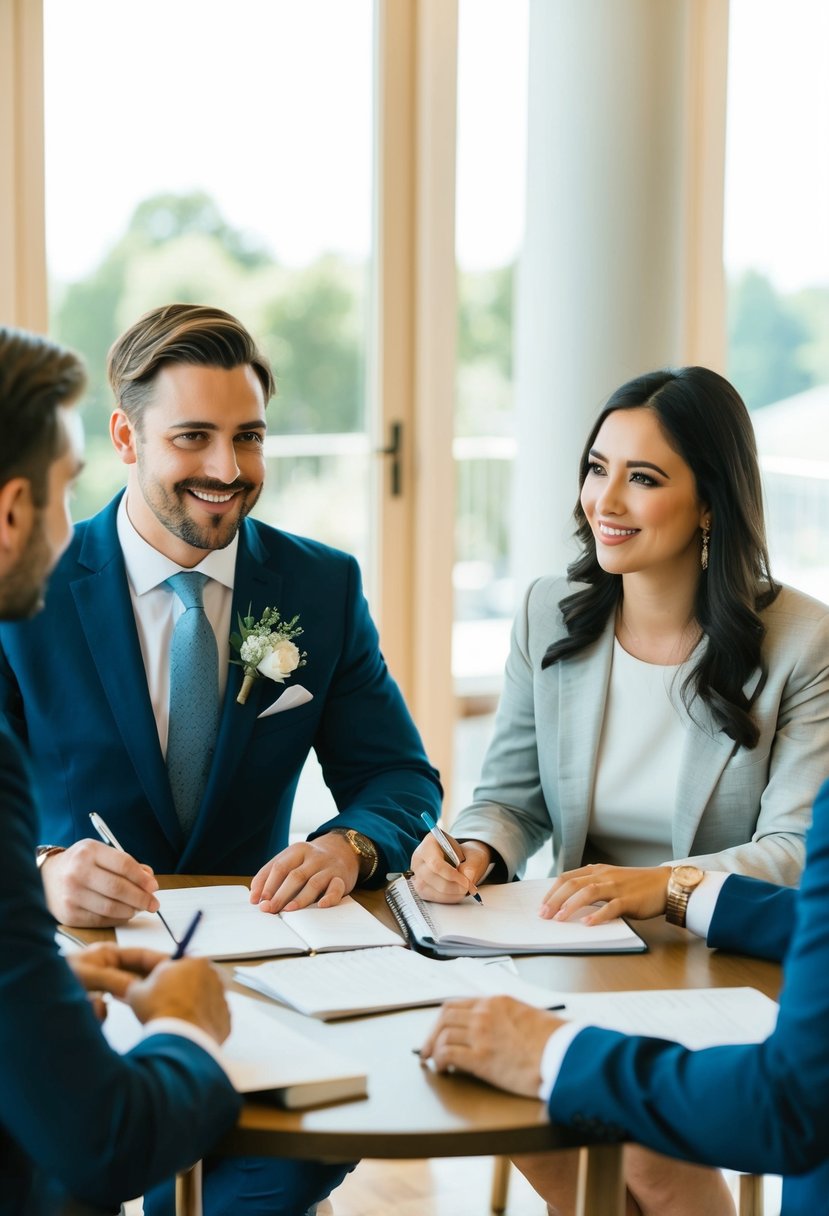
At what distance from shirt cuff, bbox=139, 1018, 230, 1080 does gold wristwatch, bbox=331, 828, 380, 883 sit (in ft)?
2.48

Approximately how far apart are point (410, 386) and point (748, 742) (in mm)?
2312

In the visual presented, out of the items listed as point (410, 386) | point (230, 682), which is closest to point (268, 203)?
point (410, 386)

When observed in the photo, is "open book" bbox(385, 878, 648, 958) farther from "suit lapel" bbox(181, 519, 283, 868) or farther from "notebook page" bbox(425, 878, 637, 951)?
"suit lapel" bbox(181, 519, 283, 868)

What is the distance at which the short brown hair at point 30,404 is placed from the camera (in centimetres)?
130

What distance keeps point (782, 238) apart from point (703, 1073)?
4000 millimetres

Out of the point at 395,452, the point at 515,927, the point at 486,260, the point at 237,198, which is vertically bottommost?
the point at 515,927

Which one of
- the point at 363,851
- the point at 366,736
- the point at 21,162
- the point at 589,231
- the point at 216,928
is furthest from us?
the point at 589,231

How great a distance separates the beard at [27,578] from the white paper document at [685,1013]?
30.1 inches

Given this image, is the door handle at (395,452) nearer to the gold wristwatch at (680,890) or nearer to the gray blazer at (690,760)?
the gray blazer at (690,760)

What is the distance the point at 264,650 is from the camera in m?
2.34

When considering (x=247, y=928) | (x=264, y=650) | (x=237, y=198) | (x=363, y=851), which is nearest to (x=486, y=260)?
(x=237, y=198)

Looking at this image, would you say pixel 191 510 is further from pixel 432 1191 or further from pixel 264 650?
pixel 432 1191

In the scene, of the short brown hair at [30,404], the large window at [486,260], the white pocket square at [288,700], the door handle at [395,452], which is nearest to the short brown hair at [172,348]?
the white pocket square at [288,700]

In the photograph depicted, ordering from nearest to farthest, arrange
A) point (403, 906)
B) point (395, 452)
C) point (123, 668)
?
1. point (403, 906)
2. point (123, 668)
3. point (395, 452)
